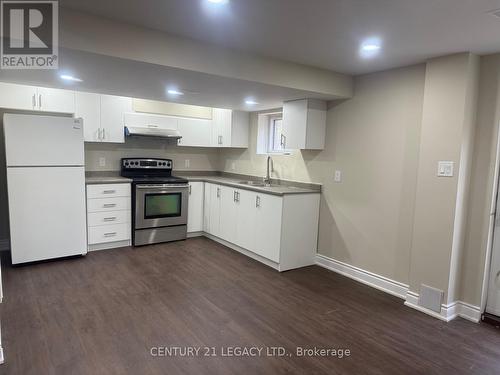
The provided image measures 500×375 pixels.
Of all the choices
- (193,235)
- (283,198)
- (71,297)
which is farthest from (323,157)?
(71,297)

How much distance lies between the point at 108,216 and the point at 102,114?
1379mm

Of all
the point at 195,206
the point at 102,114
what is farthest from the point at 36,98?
the point at 195,206

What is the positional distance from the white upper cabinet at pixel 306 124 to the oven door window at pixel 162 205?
185 centimetres

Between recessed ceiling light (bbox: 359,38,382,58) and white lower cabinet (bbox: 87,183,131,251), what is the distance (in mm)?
3270

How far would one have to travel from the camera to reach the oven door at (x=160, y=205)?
440 centimetres

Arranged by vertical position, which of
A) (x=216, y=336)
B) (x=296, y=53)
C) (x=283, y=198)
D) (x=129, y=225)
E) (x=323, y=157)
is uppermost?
(x=296, y=53)

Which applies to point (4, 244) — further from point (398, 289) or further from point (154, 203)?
point (398, 289)

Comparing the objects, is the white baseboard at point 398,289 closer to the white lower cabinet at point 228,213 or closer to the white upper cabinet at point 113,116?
the white lower cabinet at point 228,213

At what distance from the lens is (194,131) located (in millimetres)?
5285

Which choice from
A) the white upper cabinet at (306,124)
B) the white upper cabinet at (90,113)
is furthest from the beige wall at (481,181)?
the white upper cabinet at (90,113)

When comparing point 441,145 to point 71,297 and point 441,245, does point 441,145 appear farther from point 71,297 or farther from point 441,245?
point 71,297

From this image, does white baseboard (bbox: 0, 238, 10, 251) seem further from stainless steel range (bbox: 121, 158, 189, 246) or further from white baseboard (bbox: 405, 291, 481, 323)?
white baseboard (bbox: 405, 291, 481, 323)

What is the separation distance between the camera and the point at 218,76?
2.78 m

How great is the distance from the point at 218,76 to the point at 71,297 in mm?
2361
